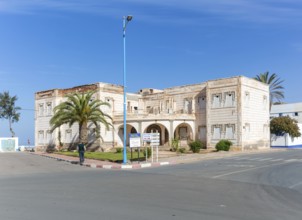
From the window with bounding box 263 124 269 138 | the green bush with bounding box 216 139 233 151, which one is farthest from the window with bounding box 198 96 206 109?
the window with bounding box 263 124 269 138

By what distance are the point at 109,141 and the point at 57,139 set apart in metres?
8.92

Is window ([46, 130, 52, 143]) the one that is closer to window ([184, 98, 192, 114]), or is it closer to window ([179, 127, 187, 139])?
window ([179, 127, 187, 139])

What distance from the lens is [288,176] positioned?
1532cm

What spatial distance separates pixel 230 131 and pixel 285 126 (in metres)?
15.6

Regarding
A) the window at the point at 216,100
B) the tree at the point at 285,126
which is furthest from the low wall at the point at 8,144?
the tree at the point at 285,126

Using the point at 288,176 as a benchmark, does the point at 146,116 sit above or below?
above

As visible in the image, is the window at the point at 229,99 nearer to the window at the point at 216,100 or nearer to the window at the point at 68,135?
the window at the point at 216,100

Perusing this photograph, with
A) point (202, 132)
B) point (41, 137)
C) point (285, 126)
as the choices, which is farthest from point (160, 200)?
point (285, 126)

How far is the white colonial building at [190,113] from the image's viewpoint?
1531 inches

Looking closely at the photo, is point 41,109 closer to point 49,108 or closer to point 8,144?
point 49,108

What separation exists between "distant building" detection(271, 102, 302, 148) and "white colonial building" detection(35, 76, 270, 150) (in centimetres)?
917

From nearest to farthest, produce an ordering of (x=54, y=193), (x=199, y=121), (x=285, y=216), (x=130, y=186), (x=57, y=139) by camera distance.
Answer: (x=285, y=216), (x=54, y=193), (x=130, y=186), (x=199, y=121), (x=57, y=139)

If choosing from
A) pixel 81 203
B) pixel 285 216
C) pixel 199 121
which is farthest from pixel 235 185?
pixel 199 121

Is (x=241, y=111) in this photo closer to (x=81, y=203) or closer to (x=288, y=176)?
(x=288, y=176)
